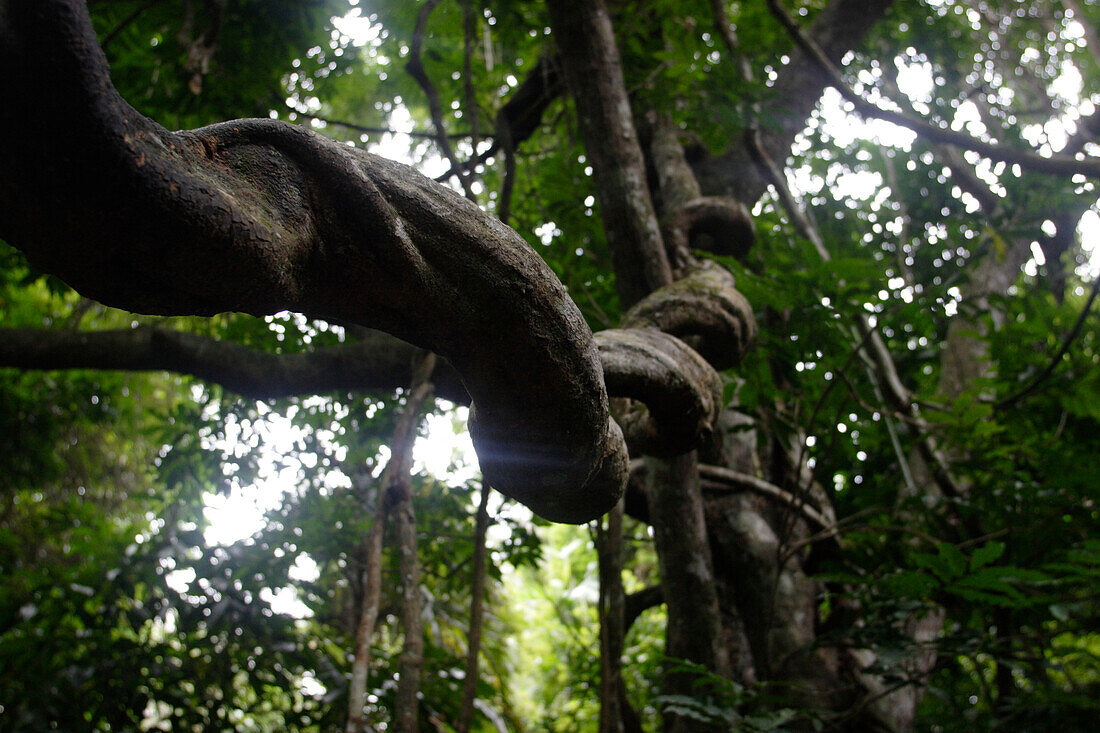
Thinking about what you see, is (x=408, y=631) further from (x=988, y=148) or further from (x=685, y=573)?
(x=988, y=148)

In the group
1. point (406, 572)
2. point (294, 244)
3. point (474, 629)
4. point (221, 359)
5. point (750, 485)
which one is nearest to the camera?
point (294, 244)

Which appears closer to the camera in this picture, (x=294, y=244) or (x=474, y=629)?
(x=294, y=244)

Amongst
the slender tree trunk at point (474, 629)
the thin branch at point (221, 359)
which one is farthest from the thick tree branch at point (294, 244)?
the thin branch at point (221, 359)

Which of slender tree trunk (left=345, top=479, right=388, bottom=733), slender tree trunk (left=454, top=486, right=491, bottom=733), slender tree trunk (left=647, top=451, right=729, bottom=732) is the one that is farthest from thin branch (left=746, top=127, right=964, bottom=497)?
slender tree trunk (left=345, top=479, right=388, bottom=733)

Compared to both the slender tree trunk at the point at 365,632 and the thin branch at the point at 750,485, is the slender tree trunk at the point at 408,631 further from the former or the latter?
the thin branch at the point at 750,485

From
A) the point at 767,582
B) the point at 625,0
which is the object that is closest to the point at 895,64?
the point at 625,0

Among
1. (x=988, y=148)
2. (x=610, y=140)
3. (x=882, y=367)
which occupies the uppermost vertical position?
(x=610, y=140)

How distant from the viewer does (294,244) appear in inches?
28.1

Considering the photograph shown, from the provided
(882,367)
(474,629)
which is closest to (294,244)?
(474,629)

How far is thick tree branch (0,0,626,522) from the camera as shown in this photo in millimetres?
541

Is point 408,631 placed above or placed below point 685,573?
below

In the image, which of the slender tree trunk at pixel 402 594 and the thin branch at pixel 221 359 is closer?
the slender tree trunk at pixel 402 594

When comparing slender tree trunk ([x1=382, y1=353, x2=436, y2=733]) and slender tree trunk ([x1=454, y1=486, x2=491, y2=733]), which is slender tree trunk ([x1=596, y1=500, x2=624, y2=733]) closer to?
slender tree trunk ([x1=454, y1=486, x2=491, y2=733])

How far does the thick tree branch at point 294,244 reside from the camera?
1.77 feet
